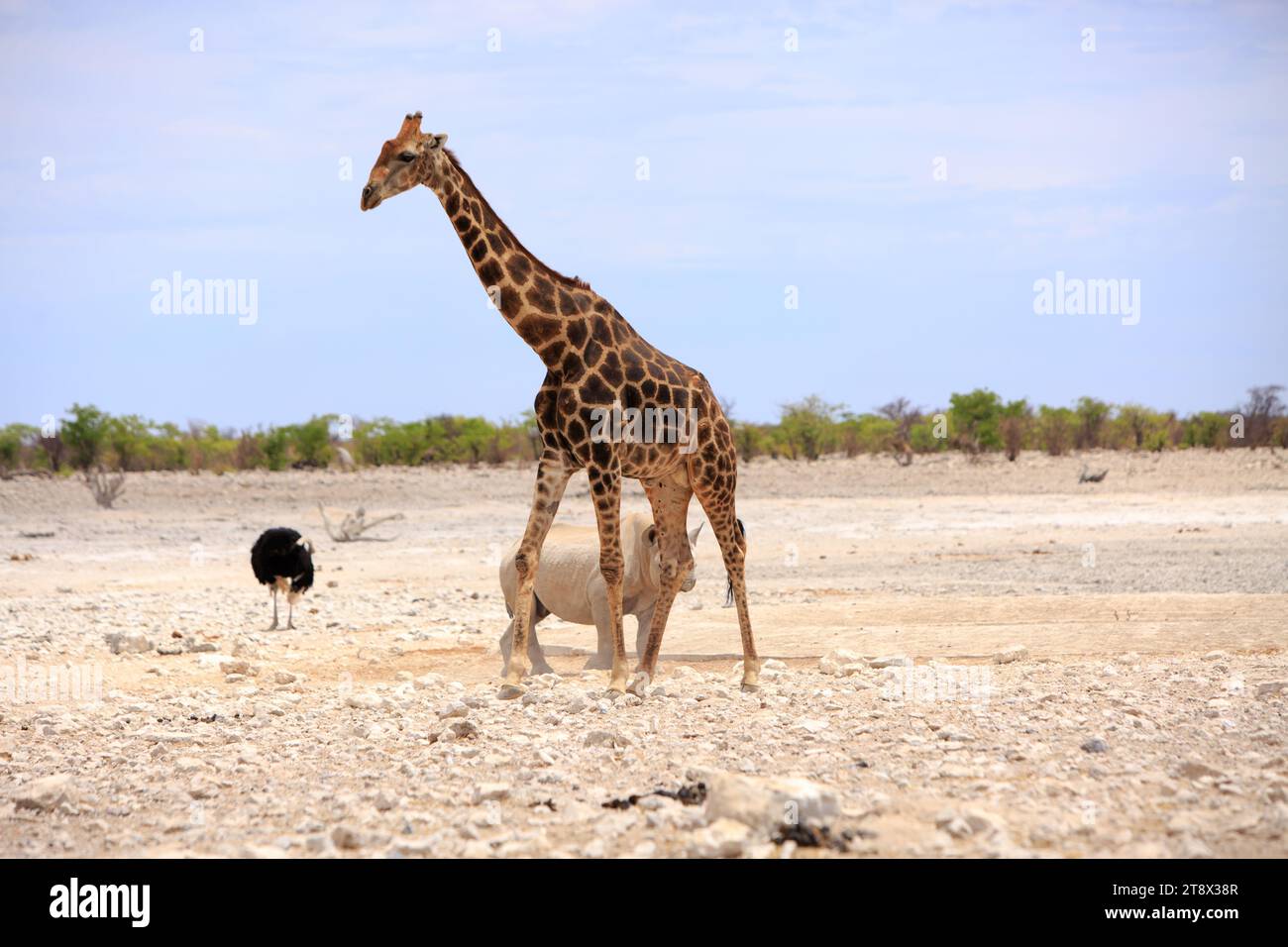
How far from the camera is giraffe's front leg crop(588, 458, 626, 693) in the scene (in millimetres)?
8648

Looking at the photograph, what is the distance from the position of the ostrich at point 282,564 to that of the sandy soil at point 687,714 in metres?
0.54

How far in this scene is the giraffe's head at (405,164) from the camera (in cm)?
838

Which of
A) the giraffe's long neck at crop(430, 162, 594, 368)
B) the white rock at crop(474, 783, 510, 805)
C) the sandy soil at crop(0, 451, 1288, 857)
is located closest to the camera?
the sandy soil at crop(0, 451, 1288, 857)

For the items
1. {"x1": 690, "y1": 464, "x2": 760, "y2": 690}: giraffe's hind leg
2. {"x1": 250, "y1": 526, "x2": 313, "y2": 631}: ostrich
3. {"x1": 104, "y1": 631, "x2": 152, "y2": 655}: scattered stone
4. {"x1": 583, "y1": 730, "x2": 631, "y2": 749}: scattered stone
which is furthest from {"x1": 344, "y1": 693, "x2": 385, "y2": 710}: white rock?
{"x1": 250, "y1": 526, "x2": 313, "y2": 631}: ostrich

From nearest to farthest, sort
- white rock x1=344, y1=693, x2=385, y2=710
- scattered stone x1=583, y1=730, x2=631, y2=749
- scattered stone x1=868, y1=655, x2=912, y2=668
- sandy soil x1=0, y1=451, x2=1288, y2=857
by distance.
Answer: sandy soil x1=0, y1=451, x2=1288, y2=857 < scattered stone x1=583, y1=730, x2=631, y2=749 < white rock x1=344, y1=693, x2=385, y2=710 < scattered stone x1=868, y1=655, x2=912, y2=668

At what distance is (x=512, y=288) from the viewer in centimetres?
887

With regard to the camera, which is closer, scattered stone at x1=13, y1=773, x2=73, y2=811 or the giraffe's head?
scattered stone at x1=13, y1=773, x2=73, y2=811

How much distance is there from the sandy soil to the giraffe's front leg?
0.30m

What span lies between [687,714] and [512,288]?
9.73ft

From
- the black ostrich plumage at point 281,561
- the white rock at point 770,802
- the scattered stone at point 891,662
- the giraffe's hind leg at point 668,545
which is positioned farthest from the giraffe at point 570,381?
the black ostrich plumage at point 281,561

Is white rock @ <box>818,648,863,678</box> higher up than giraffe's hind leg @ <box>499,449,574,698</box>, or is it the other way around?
giraffe's hind leg @ <box>499,449,574,698</box>

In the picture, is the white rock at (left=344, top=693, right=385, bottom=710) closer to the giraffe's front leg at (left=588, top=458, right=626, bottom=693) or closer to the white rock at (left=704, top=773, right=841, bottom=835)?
the giraffe's front leg at (left=588, top=458, right=626, bottom=693)
